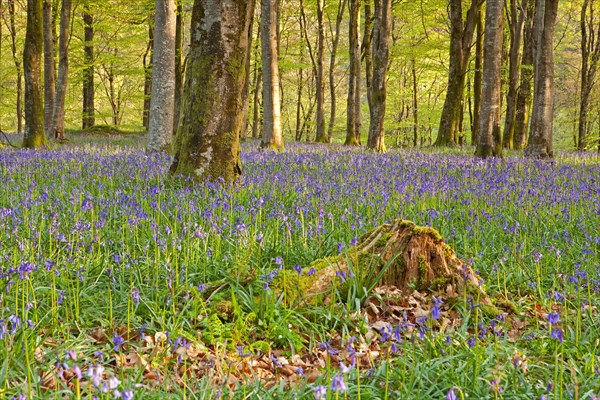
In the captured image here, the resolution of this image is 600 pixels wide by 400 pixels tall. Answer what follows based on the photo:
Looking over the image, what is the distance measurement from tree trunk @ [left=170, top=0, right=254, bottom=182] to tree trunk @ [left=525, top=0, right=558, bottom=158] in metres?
9.23

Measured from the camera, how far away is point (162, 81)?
12.0 m

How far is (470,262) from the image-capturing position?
14.2ft

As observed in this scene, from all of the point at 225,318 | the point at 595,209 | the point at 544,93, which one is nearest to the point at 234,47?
the point at 225,318

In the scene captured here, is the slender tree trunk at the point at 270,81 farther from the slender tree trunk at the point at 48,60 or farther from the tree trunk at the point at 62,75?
the tree trunk at the point at 62,75

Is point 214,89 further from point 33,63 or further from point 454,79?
point 454,79

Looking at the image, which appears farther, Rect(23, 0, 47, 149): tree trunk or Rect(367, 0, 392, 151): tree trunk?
Rect(367, 0, 392, 151): tree trunk

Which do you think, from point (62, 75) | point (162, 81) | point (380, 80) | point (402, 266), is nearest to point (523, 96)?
point (380, 80)

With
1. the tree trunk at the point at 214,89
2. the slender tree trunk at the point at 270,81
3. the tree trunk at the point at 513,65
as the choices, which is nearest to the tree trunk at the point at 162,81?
the slender tree trunk at the point at 270,81

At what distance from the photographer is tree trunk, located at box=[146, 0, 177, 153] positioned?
11930mm

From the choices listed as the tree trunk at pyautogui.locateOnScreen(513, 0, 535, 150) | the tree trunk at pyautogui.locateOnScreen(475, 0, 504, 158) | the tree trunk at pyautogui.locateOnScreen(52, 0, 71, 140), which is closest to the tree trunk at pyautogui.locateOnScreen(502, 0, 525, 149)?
the tree trunk at pyautogui.locateOnScreen(513, 0, 535, 150)

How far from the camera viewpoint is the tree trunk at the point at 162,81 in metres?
11.9

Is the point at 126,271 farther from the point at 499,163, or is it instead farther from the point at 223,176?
the point at 499,163

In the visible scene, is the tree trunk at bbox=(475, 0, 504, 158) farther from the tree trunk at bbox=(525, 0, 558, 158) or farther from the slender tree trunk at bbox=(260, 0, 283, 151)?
the slender tree trunk at bbox=(260, 0, 283, 151)

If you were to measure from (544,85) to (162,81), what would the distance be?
391 inches
